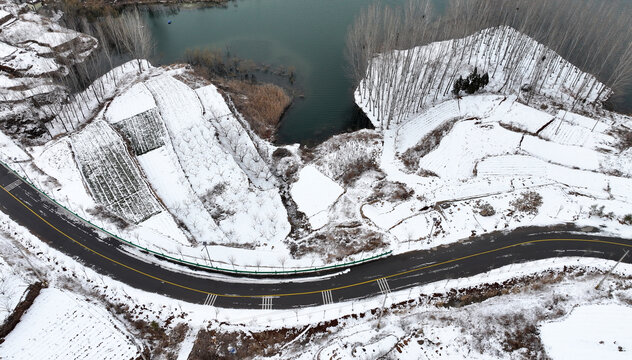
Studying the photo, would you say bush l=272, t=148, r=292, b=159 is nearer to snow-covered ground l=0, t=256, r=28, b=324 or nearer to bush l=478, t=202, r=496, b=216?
bush l=478, t=202, r=496, b=216

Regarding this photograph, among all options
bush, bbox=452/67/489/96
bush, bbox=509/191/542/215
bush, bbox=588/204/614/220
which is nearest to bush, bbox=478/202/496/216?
bush, bbox=509/191/542/215

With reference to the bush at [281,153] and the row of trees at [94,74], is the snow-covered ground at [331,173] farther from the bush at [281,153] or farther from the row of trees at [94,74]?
the bush at [281,153]

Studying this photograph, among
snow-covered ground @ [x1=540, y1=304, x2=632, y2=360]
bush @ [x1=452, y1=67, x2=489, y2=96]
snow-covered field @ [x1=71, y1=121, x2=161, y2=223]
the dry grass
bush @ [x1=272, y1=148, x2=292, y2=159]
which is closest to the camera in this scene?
snow-covered ground @ [x1=540, y1=304, x2=632, y2=360]

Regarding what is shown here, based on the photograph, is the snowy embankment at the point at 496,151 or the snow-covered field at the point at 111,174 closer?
the snowy embankment at the point at 496,151

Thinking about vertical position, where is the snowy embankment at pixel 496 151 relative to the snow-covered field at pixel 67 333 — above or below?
above

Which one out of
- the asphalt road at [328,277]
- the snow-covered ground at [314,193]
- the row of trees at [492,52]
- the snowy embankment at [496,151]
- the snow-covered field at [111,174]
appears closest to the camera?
the asphalt road at [328,277]

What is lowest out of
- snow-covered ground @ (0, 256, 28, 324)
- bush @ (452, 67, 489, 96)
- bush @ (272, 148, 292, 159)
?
snow-covered ground @ (0, 256, 28, 324)

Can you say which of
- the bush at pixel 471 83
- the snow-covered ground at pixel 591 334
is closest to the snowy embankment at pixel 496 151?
the bush at pixel 471 83
